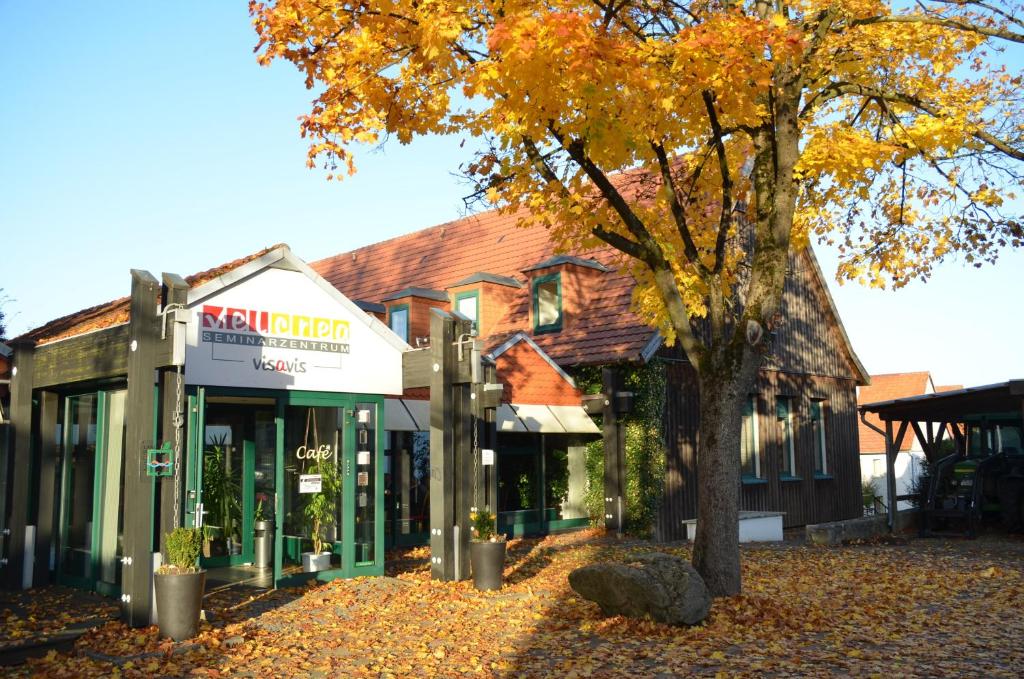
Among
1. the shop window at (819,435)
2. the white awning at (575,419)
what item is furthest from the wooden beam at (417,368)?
the shop window at (819,435)

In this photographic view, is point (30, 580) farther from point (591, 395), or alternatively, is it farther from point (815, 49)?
point (815, 49)

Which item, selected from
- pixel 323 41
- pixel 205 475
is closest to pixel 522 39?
pixel 323 41

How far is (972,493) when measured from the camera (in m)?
Result: 17.7

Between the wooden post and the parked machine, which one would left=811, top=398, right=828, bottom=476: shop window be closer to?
the parked machine

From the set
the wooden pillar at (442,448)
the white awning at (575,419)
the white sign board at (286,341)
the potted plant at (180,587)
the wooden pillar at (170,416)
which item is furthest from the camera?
the white awning at (575,419)

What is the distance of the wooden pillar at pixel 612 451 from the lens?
56.9 ft

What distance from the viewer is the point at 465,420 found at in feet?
38.9

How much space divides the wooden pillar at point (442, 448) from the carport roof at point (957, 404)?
404 inches

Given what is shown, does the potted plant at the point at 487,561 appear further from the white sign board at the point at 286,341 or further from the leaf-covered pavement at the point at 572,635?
the white sign board at the point at 286,341

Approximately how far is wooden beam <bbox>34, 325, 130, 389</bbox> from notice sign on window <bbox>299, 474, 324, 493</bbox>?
2.67 meters

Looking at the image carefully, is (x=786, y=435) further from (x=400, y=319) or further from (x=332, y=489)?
(x=332, y=489)

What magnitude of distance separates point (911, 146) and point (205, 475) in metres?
10.3

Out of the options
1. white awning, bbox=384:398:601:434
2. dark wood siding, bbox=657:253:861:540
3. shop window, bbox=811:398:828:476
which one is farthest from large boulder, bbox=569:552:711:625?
shop window, bbox=811:398:828:476

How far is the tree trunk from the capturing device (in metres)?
9.87
